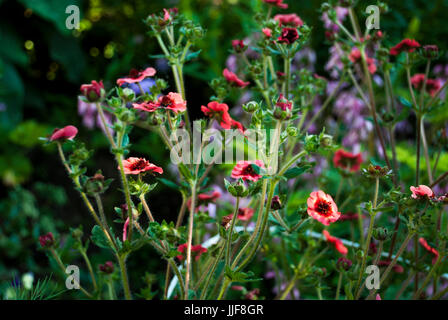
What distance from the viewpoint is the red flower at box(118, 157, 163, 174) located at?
1.36 ft

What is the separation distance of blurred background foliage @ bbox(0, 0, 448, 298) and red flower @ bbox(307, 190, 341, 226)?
1.03 meters

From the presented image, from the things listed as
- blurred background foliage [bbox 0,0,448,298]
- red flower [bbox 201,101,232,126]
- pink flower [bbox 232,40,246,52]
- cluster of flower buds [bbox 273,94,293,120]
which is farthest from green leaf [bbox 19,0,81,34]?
cluster of flower buds [bbox 273,94,293,120]

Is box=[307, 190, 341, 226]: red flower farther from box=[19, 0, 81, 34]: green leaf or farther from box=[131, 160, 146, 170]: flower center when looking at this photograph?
box=[19, 0, 81, 34]: green leaf

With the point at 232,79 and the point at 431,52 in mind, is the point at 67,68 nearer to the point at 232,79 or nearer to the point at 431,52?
the point at 232,79

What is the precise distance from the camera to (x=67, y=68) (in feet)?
6.09

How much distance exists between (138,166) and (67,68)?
1.60 m

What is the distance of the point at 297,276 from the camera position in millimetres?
539

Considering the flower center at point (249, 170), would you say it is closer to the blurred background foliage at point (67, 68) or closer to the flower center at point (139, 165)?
the flower center at point (139, 165)

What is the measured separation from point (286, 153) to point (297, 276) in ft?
0.55

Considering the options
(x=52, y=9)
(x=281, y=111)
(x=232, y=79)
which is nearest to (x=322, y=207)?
(x=281, y=111)

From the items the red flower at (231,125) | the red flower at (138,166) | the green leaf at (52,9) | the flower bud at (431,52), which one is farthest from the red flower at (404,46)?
the green leaf at (52,9)

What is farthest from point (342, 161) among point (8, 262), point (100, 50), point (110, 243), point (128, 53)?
point (100, 50)
